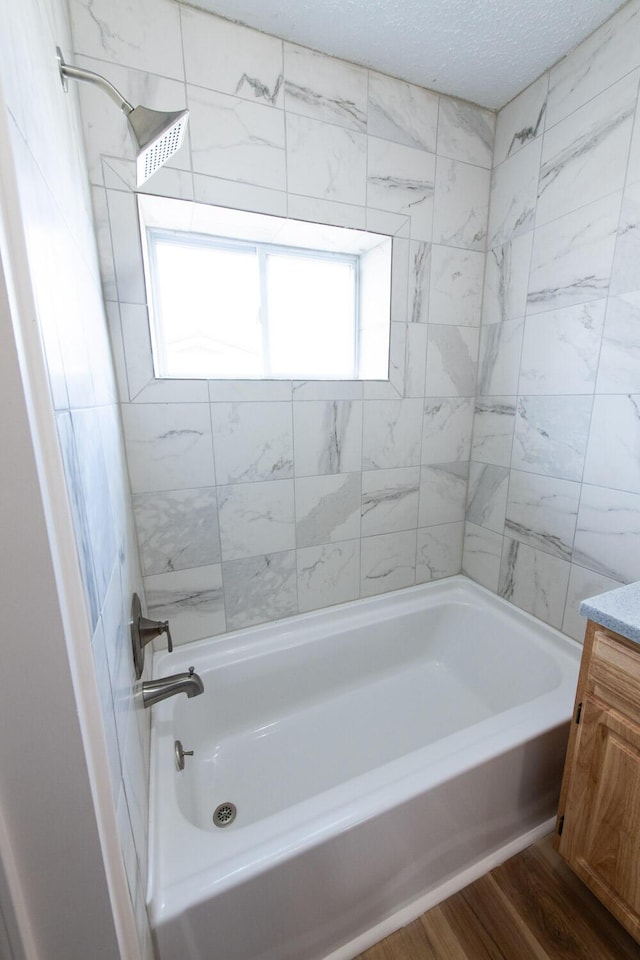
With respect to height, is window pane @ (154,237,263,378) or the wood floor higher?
window pane @ (154,237,263,378)

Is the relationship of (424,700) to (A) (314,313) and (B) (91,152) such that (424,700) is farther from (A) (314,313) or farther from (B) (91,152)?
(B) (91,152)

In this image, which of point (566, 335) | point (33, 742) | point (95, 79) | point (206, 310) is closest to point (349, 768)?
point (33, 742)

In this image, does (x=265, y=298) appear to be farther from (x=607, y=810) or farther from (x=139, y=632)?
(x=607, y=810)

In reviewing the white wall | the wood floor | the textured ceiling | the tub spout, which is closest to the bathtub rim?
the tub spout

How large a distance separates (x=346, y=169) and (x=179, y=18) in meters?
0.62

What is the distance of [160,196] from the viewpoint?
3.76ft

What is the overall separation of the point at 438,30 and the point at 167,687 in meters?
2.16

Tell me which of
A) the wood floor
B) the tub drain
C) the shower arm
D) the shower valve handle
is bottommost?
the wood floor

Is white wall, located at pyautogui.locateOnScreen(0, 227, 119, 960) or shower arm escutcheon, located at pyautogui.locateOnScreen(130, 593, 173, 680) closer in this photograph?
Result: white wall, located at pyautogui.locateOnScreen(0, 227, 119, 960)

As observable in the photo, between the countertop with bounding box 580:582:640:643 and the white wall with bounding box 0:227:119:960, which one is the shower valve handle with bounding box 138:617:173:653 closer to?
the white wall with bounding box 0:227:119:960

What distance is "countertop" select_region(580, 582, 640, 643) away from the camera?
0.78 metres

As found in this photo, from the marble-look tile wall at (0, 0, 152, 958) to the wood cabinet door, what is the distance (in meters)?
1.00

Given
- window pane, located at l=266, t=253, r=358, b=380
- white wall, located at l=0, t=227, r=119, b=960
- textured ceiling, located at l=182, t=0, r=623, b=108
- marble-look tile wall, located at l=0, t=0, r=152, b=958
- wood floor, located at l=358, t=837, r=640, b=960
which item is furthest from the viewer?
window pane, located at l=266, t=253, r=358, b=380

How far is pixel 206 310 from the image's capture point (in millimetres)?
1542
